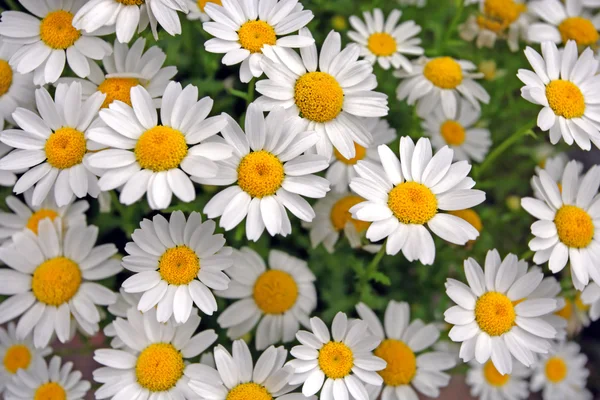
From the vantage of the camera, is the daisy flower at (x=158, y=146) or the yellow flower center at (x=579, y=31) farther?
the yellow flower center at (x=579, y=31)

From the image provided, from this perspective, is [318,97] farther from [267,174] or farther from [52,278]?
[52,278]

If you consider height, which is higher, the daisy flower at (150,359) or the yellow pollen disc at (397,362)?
the daisy flower at (150,359)

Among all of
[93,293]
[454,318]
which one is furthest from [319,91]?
[93,293]

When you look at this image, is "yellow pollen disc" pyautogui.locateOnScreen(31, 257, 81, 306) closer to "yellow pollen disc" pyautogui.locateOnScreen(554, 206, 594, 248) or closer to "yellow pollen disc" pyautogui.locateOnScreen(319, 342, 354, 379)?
"yellow pollen disc" pyautogui.locateOnScreen(319, 342, 354, 379)

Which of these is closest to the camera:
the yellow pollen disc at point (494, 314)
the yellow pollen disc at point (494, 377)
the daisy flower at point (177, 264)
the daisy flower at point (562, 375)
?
the daisy flower at point (177, 264)

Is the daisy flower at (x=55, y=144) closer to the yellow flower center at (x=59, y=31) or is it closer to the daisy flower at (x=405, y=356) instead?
the yellow flower center at (x=59, y=31)

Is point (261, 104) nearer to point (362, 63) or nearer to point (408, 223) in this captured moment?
point (362, 63)

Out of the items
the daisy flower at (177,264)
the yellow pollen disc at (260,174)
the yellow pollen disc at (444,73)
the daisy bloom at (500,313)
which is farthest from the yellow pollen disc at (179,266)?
the yellow pollen disc at (444,73)
